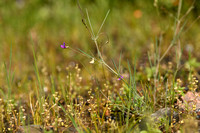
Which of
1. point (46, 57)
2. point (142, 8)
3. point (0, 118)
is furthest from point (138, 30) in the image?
point (0, 118)

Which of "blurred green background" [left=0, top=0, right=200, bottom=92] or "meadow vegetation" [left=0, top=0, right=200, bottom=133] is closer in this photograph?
"meadow vegetation" [left=0, top=0, right=200, bottom=133]

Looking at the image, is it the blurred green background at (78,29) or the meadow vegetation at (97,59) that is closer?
the meadow vegetation at (97,59)

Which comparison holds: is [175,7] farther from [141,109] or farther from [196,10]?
[141,109]

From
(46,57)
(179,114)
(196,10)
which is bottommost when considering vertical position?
(179,114)

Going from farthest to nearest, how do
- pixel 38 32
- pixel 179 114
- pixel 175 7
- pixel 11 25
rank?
pixel 11 25
pixel 38 32
pixel 175 7
pixel 179 114

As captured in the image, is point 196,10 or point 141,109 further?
point 196,10
